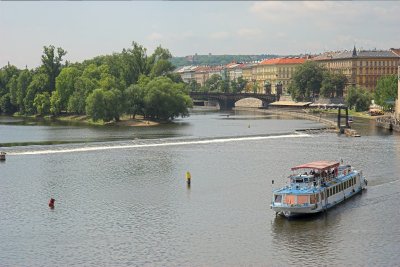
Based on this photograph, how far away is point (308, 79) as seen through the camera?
18650 centimetres

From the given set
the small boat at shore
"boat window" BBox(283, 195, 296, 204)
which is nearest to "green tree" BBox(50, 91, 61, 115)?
the small boat at shore

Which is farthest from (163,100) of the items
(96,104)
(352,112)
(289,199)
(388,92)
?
(289,199)

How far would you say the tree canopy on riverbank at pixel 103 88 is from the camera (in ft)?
406

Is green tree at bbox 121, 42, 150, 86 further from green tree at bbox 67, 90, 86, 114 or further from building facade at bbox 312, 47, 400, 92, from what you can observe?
building facade at bbox 312, 47, 400, 92

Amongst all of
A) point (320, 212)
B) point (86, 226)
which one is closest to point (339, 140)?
point (320, 212)

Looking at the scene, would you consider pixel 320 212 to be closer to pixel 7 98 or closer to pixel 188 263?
pixel 188 263

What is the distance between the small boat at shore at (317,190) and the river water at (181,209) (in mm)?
735

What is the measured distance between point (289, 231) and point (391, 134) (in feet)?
201

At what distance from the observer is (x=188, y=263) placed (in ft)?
113

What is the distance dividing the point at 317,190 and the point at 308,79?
5710 inches

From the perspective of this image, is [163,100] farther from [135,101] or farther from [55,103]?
[55,103]

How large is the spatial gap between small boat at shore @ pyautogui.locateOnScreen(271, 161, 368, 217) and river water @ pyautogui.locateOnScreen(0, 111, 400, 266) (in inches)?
28.9

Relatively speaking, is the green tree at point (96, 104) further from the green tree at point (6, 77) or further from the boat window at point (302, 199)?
the boat window at point (302, 199)

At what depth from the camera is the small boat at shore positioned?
42.5 meters
